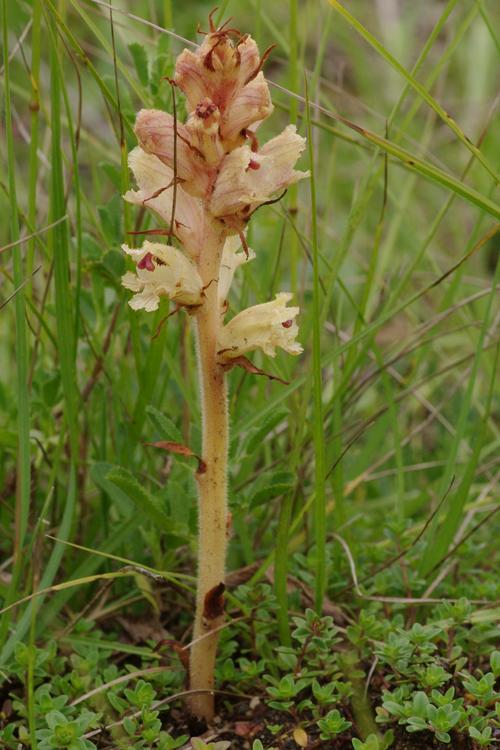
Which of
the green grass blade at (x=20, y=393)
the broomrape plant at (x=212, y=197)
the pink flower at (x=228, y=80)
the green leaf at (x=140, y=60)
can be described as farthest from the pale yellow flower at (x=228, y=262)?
the green leaf at (x=140, y=60)

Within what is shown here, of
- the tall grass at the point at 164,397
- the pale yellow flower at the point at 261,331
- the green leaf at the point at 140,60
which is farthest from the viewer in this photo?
the green leaf at the point at 140,60

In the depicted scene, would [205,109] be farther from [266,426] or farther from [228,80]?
[266,426]

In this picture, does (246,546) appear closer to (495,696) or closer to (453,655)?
(453,655)

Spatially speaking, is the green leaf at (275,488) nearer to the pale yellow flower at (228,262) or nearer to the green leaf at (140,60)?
the pale yellow flower at (228,262)

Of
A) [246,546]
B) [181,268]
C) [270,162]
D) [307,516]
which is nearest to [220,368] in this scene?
[181,268]

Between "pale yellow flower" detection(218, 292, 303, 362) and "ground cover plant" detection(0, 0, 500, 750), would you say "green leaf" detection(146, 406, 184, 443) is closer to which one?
"ground cover plant" detection(0, 0, 500, 750)

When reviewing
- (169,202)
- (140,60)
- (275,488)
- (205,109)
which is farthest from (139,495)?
(140,60)

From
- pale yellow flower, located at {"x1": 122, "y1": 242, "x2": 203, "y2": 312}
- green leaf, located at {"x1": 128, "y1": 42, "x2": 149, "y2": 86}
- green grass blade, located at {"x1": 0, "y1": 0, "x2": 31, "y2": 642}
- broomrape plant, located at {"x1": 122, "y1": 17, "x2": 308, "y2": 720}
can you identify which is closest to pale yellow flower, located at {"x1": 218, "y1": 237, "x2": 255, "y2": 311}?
broomrape plant, located at {"x1": 122, "y1": 17, "x2": 308, "y2": 720}
